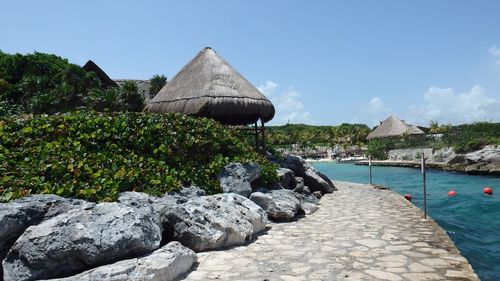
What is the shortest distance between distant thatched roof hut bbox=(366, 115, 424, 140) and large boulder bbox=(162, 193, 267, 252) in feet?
143

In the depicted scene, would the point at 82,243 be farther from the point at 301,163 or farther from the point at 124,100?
the point at 124,100

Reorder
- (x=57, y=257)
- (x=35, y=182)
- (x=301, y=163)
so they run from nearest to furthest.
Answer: (x=57, y=257)
(x=35, y=182)
(x=301, y=163)

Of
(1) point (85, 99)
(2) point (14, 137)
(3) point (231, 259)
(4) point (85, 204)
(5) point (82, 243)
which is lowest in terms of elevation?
(3) point (231, 259)

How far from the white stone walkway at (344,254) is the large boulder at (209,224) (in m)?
0.21

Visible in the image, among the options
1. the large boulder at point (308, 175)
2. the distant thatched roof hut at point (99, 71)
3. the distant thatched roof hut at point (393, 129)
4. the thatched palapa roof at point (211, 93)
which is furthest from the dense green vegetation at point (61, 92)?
the distant thatched roof hut at point (393, 129)

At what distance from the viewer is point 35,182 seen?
5.64 m

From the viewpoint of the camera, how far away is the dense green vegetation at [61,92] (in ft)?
71.1

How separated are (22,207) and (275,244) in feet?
11.9

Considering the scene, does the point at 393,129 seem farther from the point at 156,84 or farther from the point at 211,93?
the point at 211,93

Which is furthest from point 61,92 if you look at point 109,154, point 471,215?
point 471,215

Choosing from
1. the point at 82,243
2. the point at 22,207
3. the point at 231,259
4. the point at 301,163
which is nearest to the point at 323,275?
the point at 231,259

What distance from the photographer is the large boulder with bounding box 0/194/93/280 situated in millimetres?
4438

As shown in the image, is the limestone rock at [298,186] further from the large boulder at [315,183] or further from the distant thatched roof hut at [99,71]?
the distant thatched roof hut at [99,71]

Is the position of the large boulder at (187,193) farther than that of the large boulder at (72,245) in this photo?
Yes
